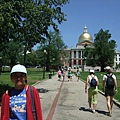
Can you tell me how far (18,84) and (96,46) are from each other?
94080mm

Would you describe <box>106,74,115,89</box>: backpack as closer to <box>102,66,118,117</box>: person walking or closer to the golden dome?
<box>102,66,118,117</box>: person walking

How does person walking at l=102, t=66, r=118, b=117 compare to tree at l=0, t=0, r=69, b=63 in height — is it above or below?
below

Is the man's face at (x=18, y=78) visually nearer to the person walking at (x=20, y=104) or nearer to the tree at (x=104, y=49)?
the person walking at (x=20, y=104)

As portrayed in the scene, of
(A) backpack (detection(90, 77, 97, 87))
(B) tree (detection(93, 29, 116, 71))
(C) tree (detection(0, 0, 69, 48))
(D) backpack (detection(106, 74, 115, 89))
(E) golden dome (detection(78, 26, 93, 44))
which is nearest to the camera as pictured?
(D) backpack (detection(106, 74, 115, 89))

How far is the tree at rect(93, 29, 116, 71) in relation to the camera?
93188 millimetres

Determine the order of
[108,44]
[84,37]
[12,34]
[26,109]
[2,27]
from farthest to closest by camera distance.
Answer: [84,37] < [108,44] < [12,34] < [2,27] < [26,109]

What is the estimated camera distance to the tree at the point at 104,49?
306 feet

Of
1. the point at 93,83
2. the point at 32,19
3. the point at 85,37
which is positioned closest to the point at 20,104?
the point at 93,83

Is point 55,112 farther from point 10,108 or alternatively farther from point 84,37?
point 84,37

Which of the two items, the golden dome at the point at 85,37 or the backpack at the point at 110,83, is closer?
the backpack at the point at 110,83

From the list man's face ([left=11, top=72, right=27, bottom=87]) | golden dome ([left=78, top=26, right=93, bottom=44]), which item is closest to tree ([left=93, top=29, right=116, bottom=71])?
golden dome ([left=78, top=26, right=93, bottom=44])

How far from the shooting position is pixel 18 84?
11.2 ft

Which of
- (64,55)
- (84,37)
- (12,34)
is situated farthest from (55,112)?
(84,37)

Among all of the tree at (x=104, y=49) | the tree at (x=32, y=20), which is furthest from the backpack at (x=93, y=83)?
the tree at (x=104, y=49)
